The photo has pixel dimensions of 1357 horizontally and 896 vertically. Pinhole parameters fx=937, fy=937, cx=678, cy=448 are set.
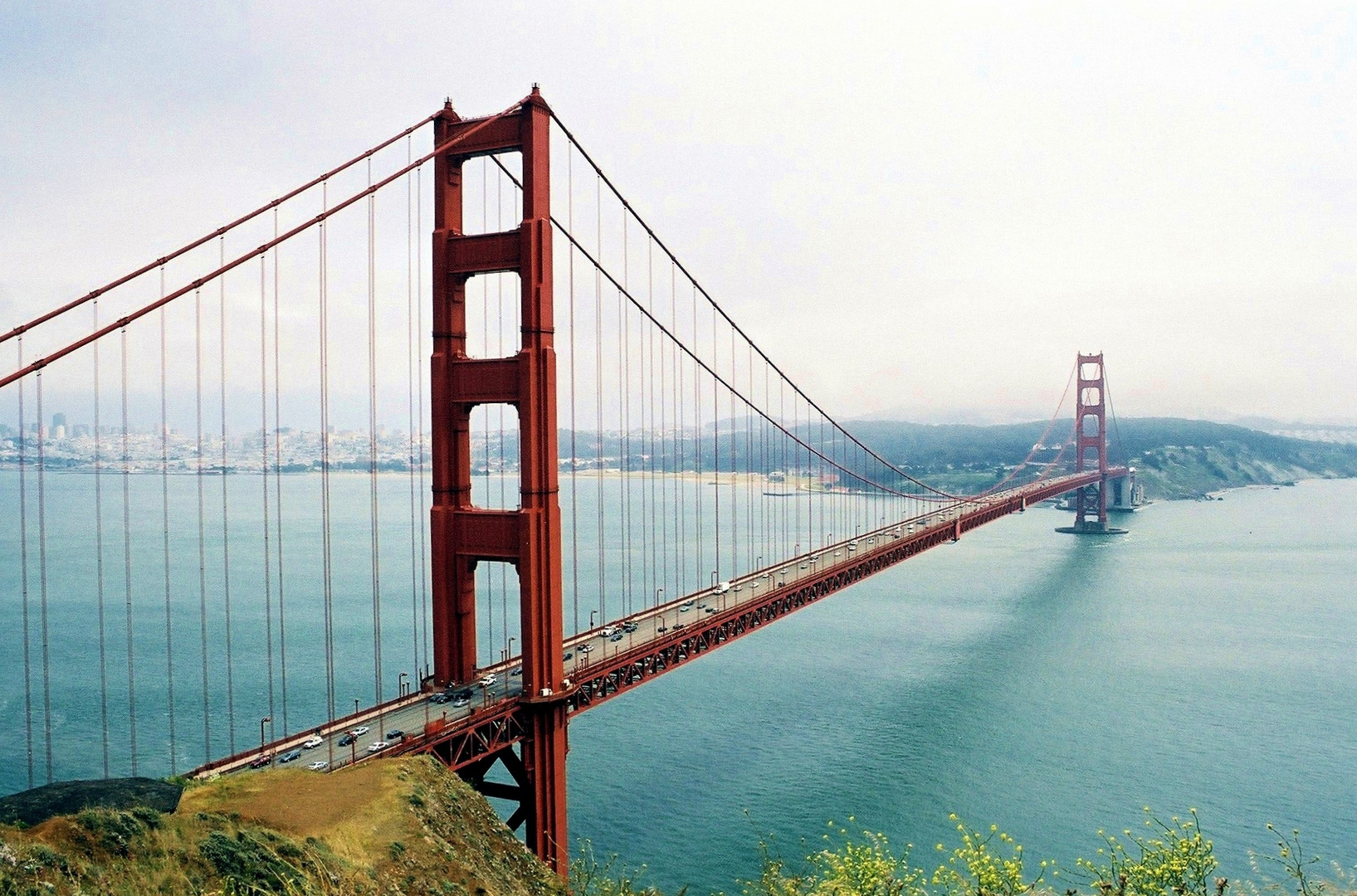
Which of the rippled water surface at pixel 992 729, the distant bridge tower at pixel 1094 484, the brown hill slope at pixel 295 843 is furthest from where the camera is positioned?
the distant bridge tower at pixel 1094 484

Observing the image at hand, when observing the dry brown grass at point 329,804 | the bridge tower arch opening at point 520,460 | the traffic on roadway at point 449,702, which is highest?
the bridge tower arch opening at point 520,460

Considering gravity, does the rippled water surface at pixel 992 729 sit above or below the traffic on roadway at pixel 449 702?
below

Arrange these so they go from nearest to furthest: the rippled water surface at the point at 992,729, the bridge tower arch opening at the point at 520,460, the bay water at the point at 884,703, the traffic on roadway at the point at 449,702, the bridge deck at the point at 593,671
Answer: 1. the traffic on roadway at the point at 449,702
2. the bridge deck at the point at 593,671
3. the bridge tower arch opening at the point at 520,460
4. the rippled water surface at the point at 992,729
5. the bay water at the point at 884,703

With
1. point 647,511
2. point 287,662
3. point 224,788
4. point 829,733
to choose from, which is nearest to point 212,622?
point 287,662

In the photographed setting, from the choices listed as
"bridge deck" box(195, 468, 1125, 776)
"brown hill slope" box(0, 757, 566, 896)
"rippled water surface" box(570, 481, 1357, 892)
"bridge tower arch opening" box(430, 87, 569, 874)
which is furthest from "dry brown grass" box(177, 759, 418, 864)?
"rippled water surface" box(570, 481, 1357, 892)

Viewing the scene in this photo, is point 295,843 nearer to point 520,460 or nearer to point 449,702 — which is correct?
point 449,702

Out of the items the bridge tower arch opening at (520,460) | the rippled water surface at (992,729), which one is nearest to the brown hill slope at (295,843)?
the bridge tower arch opening at (520,460)

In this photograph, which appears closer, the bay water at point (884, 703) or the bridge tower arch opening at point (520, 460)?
the bridge tower arch opening at point (520, 460)

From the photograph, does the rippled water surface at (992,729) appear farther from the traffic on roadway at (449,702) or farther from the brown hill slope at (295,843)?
the brown hill slope at (295,843)
